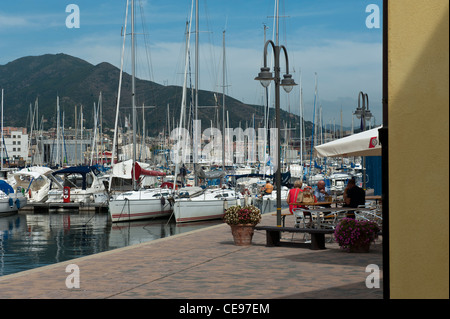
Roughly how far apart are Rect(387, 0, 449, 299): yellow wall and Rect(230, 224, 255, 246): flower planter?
32.9 feet

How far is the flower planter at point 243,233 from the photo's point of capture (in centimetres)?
1573

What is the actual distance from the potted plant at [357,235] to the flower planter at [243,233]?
2683 millimetres

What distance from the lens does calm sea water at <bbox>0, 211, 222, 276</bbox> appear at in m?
21.3

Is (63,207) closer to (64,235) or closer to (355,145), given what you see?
(64,235)

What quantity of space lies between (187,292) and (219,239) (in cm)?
792

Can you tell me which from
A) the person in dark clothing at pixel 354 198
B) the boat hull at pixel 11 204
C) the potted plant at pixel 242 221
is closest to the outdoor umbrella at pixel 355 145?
the person in dark clothing at pixel 354 198

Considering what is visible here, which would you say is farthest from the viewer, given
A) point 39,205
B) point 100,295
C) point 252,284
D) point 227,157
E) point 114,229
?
point 227,157

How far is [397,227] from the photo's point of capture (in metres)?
5.69

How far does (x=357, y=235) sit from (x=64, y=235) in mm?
18471

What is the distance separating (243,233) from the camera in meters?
15.8

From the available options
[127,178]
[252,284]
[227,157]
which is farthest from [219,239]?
[227,157]

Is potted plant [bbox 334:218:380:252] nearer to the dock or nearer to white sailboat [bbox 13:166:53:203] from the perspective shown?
the dock
